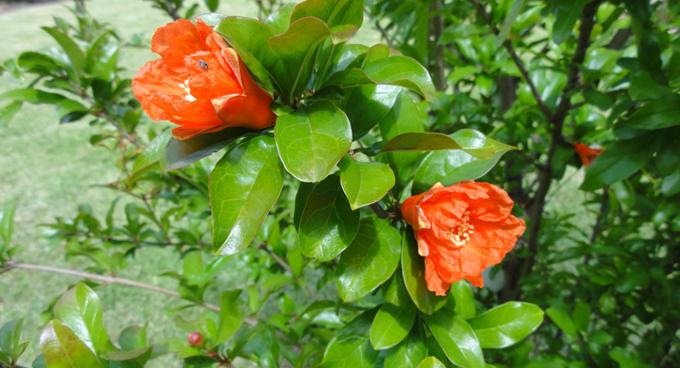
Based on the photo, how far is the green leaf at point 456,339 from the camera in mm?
760

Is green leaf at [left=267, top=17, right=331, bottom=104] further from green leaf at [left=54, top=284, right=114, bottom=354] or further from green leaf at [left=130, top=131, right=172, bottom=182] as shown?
green leaf at [left=54, top=284, right=114, bottom=354]

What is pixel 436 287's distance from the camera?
0.71 meters

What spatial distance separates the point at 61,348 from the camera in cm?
68

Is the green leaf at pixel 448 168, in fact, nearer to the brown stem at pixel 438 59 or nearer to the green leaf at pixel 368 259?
the green leaf at pixel 368 259

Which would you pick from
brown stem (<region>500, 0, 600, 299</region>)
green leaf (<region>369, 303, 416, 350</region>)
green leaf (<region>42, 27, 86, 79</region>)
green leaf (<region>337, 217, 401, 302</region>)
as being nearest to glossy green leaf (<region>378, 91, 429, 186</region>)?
green leaf (<region>337, 217, 401, 302</region>)

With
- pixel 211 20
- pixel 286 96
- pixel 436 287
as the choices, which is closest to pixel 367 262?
pixel 436 287

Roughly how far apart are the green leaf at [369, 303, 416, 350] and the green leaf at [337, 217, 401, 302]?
0.09 meters

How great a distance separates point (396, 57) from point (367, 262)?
0.29 metres

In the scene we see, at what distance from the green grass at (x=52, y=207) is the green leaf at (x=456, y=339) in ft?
4.48

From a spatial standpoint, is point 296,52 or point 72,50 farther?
point 72,50

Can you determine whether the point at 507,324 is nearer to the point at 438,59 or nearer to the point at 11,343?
the point at 11,343

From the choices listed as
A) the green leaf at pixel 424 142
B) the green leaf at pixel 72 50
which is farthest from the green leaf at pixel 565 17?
the green leaf at pixel 72 50

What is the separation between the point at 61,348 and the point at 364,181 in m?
0.46

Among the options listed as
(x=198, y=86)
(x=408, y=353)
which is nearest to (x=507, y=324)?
(x=408, y=353)
